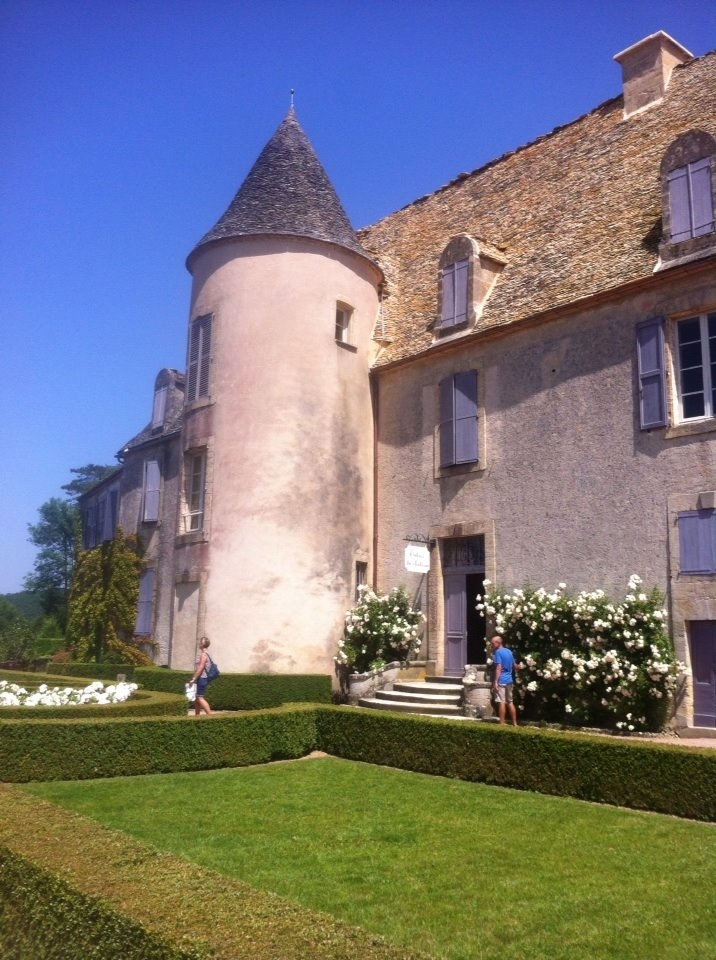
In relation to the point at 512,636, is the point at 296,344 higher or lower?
higher

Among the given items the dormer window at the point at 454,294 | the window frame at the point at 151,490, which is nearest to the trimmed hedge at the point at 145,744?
the dormer window at the point at 454,294

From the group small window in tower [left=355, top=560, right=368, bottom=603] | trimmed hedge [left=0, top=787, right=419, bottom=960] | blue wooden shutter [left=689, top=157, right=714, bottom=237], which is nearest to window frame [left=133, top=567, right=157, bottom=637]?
small window in tower [left=355, top=560, right=368, bottom=603]

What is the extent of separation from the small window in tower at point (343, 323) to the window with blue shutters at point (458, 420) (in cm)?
296

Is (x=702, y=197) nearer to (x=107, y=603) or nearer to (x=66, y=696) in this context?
(x=66, y=696)

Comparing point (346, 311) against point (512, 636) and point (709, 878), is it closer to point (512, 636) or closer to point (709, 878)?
point (512, 636)

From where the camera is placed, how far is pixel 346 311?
18578 mm

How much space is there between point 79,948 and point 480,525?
1225cm

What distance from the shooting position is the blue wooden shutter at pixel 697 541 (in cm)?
1199

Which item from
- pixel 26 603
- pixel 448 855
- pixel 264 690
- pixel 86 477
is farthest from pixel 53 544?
pixel 448 855

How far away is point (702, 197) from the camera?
13.1 metres

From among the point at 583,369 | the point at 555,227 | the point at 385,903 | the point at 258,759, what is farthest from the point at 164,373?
the point at 385,903

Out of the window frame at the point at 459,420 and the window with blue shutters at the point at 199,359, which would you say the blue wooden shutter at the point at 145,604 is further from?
the window frame at the point at 459,420

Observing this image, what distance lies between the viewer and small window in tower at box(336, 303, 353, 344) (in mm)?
18406

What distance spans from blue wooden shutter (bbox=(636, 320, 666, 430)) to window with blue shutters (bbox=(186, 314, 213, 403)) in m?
9.15
